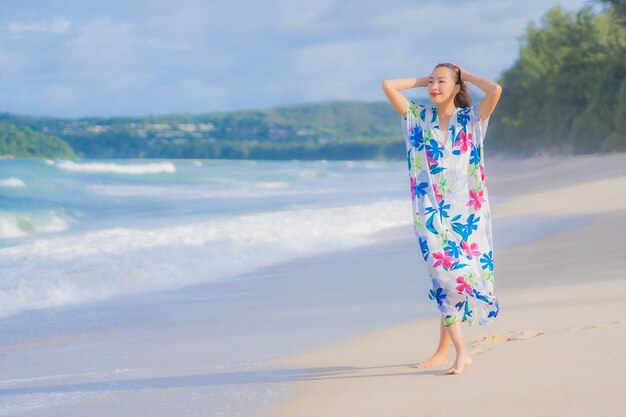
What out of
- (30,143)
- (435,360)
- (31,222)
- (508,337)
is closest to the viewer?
(435,360)

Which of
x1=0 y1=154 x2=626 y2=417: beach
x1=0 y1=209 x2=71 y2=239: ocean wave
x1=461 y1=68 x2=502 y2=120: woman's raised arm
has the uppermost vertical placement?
x1=461 y1=68 x2=502 y2=120: woman's raised arm

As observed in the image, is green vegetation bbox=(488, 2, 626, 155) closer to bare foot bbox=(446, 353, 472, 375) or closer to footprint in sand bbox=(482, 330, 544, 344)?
footprint in sand bbox=(482, 330, 544, 344)

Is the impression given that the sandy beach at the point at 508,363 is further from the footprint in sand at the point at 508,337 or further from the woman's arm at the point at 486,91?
the woman's arm at the point at 486,91

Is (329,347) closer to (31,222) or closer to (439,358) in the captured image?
(439,358)

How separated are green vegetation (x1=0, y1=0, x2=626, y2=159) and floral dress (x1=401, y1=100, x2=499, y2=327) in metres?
38.9

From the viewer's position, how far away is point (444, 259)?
5203mm

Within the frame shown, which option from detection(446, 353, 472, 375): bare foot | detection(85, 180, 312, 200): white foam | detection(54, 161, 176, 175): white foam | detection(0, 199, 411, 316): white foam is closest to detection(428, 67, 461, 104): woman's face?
detection(446, 353, 472, 375): bare foot

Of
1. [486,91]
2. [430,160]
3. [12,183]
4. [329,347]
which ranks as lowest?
[329,347]

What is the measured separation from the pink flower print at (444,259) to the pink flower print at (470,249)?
92 millimetres

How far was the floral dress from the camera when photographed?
17.1ft

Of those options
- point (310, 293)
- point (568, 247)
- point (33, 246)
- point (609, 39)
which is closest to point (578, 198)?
point (568, 247)

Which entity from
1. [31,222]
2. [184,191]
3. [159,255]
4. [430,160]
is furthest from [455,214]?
[184,191]

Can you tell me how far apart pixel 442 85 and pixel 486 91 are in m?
0.23

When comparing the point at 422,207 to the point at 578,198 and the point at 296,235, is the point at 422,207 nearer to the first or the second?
the point at 296,235
